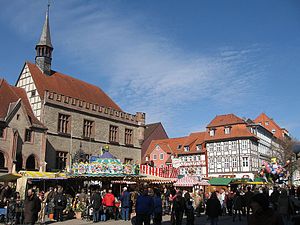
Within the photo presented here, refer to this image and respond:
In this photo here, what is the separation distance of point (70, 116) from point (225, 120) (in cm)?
3012

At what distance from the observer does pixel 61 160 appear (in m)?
30.7

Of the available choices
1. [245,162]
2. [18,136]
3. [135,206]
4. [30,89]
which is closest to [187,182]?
[18,136]

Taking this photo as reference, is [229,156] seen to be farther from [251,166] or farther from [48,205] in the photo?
[48,205]

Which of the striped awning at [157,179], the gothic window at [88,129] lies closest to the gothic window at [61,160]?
the gothic window at [88,129]

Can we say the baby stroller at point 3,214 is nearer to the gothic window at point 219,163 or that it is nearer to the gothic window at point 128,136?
the gothic window at point 128,136

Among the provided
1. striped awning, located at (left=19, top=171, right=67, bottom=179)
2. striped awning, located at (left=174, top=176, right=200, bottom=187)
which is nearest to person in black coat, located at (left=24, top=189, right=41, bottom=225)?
striped awning, located at (left=19, top=171, right=67, bottom=179)

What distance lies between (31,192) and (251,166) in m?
44.1

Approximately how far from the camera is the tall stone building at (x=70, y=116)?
3008 centimetres

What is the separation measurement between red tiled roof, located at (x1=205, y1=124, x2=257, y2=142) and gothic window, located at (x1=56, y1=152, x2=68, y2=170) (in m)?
28.8

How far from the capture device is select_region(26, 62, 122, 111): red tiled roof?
32.8 meters

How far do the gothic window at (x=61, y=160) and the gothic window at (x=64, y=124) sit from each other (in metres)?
1.96

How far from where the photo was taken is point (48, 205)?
60.0 ft

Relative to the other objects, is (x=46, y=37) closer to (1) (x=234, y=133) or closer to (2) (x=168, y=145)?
(1) (x=234, y=133)

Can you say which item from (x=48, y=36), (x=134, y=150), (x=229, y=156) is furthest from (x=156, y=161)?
(x=48, y=36)
